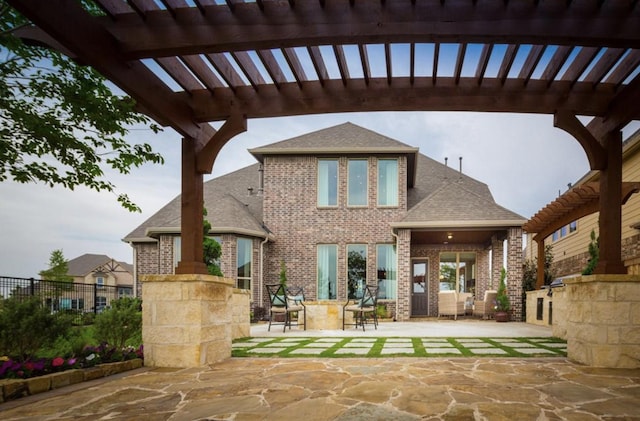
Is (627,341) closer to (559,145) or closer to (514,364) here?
(514,364)

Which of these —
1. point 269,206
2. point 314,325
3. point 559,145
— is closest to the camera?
point 314,325

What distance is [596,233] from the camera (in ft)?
42.5

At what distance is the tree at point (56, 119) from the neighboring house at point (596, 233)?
7.79 metres

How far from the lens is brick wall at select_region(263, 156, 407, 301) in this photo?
45.1 feet

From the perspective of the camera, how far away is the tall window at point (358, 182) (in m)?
13.9

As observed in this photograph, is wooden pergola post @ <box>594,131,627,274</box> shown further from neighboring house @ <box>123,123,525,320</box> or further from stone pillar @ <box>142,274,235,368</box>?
neighboring house @ <box>123,123,525,320</box>

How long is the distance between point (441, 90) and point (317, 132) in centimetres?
1074

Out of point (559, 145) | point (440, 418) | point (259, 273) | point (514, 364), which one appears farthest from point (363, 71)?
point (559, 145)

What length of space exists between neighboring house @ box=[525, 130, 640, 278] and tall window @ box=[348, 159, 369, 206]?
20.9 ft

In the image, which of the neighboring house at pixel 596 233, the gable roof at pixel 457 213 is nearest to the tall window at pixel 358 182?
the gable roof at pixel 457 213

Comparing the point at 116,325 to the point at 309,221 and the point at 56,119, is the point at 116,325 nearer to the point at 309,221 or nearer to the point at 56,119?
the point at 56,119

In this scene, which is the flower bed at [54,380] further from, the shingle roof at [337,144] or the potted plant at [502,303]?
the shingle roof at [337,144]

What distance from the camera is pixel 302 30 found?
3.23 metres

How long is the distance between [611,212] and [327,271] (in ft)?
31.9
